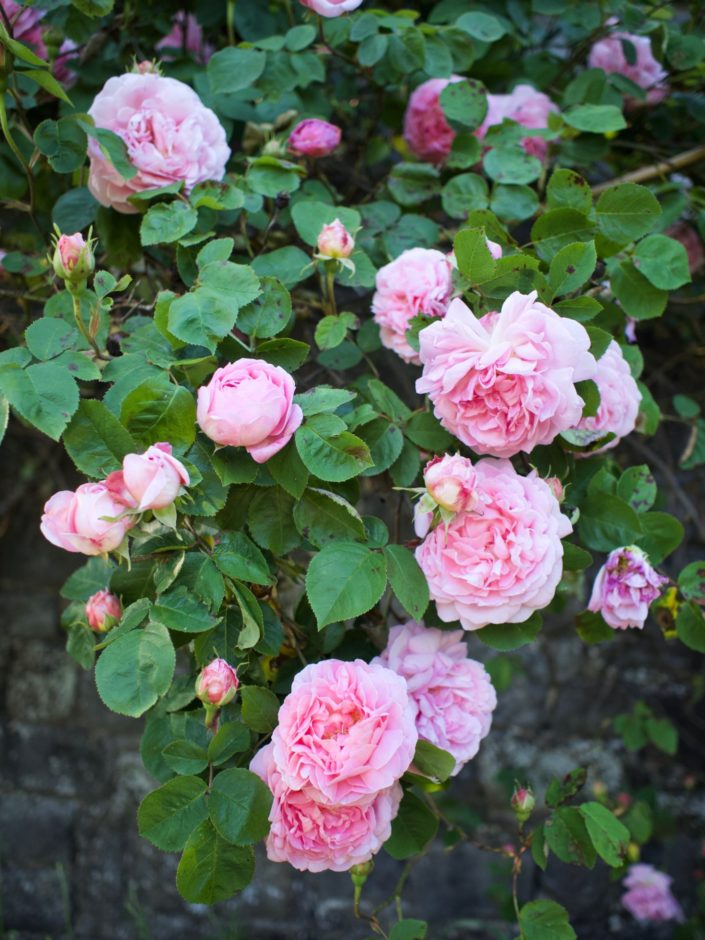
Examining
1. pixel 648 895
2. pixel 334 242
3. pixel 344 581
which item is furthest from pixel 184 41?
pixel 648 895

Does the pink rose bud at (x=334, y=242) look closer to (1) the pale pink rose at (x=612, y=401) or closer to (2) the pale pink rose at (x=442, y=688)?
(1) the pale pink rose at (x=612, y=401)

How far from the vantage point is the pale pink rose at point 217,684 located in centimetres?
76

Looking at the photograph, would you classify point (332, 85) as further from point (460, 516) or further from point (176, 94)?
point (460, 516)

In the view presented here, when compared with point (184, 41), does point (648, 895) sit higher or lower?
lower

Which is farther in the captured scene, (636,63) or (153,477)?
(636,63)

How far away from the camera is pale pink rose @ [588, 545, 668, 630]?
2.86 ft

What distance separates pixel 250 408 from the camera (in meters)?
0.73

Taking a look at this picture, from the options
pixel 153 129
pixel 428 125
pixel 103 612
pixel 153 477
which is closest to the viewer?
pixel 153 477

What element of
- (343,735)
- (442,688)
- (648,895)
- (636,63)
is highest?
(636,63)

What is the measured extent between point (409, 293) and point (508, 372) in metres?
0.22

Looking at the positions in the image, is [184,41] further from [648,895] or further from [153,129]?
[648,895]

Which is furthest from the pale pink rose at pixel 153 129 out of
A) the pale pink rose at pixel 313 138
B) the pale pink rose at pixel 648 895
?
the pale pink rose at pixel 648 895

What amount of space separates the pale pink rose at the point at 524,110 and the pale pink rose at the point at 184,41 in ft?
1.51

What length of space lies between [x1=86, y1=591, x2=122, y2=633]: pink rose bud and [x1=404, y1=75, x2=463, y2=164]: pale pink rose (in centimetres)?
79
